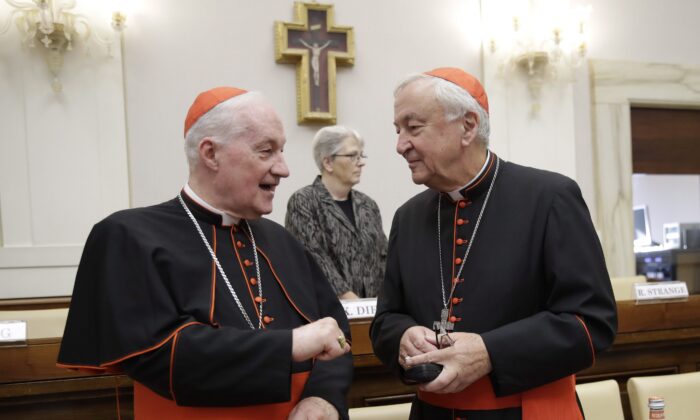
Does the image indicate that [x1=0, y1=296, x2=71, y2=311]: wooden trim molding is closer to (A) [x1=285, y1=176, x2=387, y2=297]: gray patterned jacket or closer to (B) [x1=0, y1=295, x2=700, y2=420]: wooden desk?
(A) [x1=285, y1=176, x2=387, y2=297]: gray patterned jacket

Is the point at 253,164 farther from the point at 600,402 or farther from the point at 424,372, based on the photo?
the point at 600,402

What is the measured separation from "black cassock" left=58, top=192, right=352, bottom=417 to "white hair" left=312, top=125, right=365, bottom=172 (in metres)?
1.95

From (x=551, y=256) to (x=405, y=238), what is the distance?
1.58ft

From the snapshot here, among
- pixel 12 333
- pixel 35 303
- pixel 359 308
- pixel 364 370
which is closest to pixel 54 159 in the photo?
pixel 35 303

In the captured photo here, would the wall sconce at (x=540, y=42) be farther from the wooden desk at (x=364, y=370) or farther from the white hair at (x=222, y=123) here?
the white hair at (x=222, y=123)

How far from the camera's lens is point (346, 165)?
12.0 ft

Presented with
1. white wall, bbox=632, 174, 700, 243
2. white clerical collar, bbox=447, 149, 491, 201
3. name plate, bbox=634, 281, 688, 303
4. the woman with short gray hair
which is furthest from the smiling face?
white wall, bbox=632, 174, 700, 243

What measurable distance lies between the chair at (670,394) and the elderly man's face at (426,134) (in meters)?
1.05

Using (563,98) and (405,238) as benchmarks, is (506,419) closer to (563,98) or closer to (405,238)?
(405,238)

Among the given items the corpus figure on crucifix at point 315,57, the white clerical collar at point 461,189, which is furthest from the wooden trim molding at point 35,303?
the white clerical collar at point 461,189

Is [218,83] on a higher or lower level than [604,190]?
higher

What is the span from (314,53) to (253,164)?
3.43 metres

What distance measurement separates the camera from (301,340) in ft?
4.77

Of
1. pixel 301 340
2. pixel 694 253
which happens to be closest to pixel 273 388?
pixel 301 340
